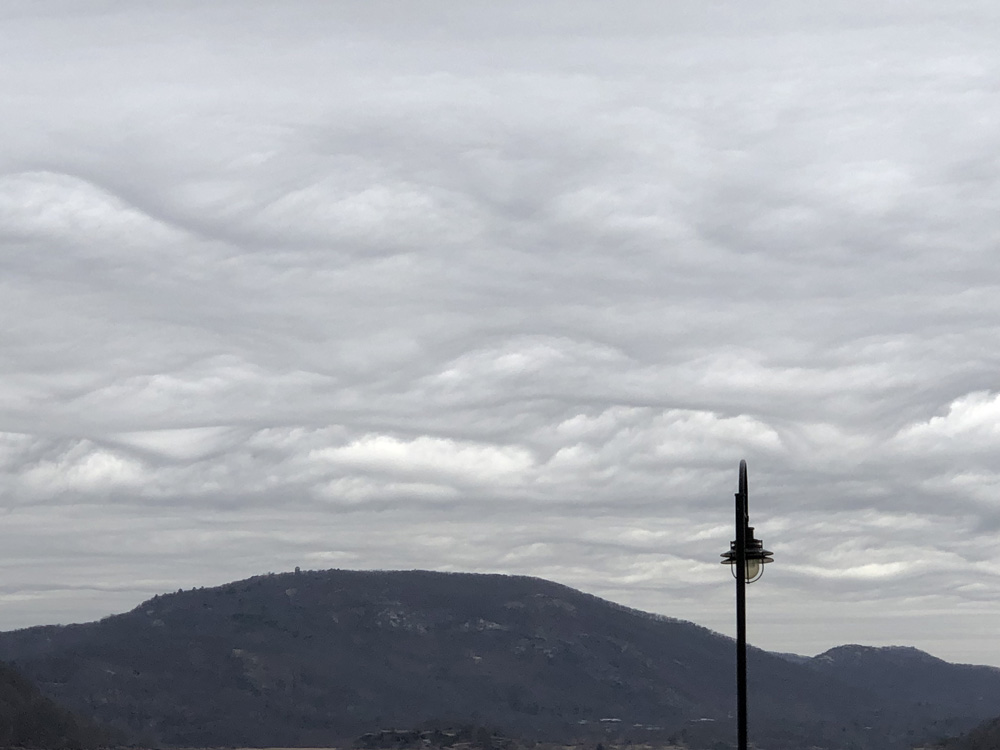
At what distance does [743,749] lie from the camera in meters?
26.0

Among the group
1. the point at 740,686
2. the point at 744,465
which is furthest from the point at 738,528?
the point at 740,686

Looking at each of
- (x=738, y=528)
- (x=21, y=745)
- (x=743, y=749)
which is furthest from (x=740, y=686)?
(x=21, y=745)

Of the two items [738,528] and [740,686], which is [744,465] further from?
[740,686]

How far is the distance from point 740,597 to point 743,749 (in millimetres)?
2772

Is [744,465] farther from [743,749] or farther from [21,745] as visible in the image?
[21,745]

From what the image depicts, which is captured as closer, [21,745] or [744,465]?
[744,465]

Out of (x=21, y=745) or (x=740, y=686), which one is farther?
(x=21, y=745)

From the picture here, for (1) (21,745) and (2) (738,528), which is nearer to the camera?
(2) (738,528)

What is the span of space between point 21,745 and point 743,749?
621 feet

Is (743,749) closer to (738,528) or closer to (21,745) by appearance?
(738,528)

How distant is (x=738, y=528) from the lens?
25.6 m

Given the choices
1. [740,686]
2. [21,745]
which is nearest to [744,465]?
[740,686]

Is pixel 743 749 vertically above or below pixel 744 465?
below

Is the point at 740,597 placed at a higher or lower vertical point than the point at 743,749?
higher
